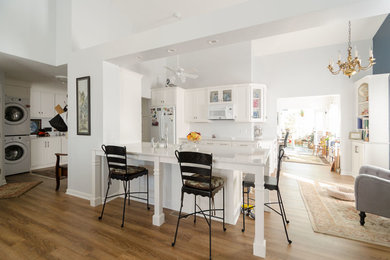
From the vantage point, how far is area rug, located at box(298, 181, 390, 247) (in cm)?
207

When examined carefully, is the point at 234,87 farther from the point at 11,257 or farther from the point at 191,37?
the point at 11,257

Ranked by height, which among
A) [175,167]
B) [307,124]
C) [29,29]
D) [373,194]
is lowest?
[373,194]

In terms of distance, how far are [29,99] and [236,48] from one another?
19.0 ft

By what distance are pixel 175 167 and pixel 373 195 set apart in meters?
2.42

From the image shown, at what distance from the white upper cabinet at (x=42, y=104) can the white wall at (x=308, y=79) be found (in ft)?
20.9

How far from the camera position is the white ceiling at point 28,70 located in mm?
3330

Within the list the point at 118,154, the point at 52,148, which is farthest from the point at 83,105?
the point at 52,148

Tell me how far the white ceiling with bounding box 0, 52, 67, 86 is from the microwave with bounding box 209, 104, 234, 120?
337cm

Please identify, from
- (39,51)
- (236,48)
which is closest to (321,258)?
(236,48)

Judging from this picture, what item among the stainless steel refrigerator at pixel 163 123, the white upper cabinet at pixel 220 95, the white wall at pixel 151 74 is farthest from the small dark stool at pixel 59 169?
the white upper cabinet at pixel 220 95

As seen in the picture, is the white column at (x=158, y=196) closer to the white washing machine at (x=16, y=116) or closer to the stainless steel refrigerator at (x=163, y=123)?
the stainless steel refrigerator at (x=163, y=123)

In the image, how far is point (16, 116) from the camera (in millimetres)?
4648

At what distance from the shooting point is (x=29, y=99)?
5.00 metres

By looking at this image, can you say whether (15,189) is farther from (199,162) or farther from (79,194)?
(199,162)
